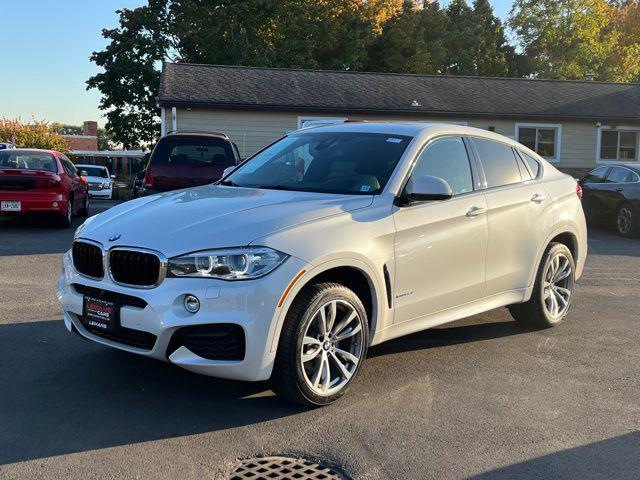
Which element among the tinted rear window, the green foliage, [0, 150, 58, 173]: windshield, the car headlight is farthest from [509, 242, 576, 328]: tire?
the green foliage

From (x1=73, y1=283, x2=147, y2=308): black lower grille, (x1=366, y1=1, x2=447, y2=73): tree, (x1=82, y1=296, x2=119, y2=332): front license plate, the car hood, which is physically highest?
(x1=366, y1=1, x2=447, y2=73): tree

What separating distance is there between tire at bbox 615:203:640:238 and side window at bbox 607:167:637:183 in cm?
59

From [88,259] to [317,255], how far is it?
1483 millimetres

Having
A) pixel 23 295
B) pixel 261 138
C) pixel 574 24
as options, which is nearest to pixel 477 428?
pixel 23 295

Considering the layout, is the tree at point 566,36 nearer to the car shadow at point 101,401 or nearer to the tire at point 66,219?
the tire at point 66,219

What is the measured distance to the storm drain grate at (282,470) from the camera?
333 centimetres

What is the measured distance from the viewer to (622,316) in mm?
6730

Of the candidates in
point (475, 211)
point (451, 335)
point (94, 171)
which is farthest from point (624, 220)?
point (94, 171)

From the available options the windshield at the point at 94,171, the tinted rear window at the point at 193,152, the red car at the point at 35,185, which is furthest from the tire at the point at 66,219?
the windshield at the point at 94,171

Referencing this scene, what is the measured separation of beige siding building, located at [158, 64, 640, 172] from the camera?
70.7 ft

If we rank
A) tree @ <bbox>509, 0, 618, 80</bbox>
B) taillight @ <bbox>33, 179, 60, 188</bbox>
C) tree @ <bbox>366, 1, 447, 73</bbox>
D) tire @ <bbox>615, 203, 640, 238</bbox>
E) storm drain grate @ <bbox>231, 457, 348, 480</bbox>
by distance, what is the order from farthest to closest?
tree @ <bbox>509, 0, 618, 80</bbox>
tree @ <bbox>366, 1, 447, 73</bbox>
tire @ <bbox>615, 203, 640, 238</bbox>
taillight @ <bbox>33, 179, 60, 188</bbox>
storm drain grate @ <bbox>231, 457, 348, 480</bbox>

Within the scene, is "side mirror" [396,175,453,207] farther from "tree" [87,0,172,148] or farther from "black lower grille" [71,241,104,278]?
"tree" [87,0,172,148]

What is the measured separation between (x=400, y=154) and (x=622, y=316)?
336 centimetres

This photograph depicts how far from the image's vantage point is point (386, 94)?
2322 cm
